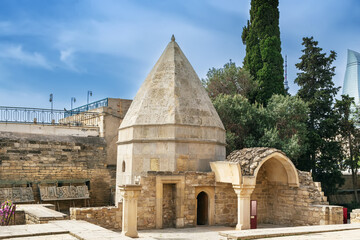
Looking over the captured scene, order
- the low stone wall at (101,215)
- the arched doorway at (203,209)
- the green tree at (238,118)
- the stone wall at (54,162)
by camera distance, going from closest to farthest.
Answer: the low stone wall at (101,215)
the arched doorway at (203,209)
the stone wall at (54,162)
the green tree at (238,118)

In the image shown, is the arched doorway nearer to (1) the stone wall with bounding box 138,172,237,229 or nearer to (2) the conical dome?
(1) the stone wall with bounding box 138,172,237,229

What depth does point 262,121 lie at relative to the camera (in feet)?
71.0

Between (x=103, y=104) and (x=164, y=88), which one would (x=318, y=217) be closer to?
(x=164, y=88)

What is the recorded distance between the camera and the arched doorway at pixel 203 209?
14684 millimetres

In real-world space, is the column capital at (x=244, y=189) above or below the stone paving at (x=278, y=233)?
above

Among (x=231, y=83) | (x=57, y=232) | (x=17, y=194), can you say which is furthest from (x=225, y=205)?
(x=231, y=83)

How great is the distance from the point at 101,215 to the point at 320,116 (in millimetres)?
17547

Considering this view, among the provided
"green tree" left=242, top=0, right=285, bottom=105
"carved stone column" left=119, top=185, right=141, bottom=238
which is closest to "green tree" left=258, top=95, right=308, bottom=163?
"green tree" left=242, top=0, right=285, bottom=105

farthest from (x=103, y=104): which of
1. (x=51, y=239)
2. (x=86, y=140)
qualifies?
(x=51, y=239)

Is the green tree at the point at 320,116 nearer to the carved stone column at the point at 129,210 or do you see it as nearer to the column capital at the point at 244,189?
the column capital at the point at 244,189

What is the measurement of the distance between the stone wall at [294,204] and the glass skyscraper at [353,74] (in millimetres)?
81893

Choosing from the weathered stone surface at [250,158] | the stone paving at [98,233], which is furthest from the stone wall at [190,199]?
the stone paving at [98,233]

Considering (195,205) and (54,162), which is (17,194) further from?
(195,205)

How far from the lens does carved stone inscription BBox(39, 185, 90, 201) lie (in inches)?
685
